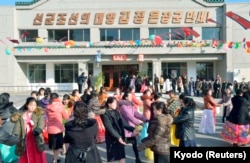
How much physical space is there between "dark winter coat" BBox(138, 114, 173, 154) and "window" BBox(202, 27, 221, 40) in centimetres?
2574

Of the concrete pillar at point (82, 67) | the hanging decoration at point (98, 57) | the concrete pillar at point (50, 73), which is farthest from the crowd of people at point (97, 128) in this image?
the concrete pillar at point (50, 73)

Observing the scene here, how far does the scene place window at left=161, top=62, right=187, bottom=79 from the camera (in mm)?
30000

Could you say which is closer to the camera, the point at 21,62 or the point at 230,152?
the point at 230,152

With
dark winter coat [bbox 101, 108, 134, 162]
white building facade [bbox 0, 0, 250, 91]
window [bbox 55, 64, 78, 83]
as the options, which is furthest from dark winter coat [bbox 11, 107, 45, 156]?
window [bbox 55, 64, 78, 83]

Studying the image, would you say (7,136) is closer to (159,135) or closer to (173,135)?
(159,135)

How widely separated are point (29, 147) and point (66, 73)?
25.6 meters

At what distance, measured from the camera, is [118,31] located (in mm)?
29422

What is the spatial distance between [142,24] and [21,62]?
11897mm

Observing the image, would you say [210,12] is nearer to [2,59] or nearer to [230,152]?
[2,59]

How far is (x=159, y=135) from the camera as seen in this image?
464cm

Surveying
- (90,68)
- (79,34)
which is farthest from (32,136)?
(79,34)

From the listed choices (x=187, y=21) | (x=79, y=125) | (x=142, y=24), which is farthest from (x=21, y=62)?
(x=79, y=125)

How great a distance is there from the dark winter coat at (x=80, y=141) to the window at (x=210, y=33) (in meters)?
26.5

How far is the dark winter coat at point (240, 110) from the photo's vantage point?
305 inches
